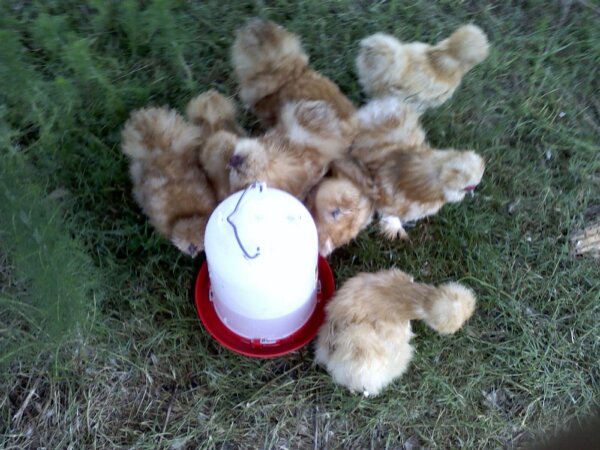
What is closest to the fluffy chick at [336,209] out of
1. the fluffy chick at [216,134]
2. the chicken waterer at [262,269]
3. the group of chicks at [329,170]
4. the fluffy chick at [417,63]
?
the group of chicks at [329,170]

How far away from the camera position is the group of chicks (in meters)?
1.97

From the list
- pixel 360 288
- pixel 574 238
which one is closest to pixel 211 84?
pixel 360 288

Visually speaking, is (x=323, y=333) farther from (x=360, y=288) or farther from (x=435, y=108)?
(x=435, y=108)

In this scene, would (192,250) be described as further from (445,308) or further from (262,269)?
(445,308)

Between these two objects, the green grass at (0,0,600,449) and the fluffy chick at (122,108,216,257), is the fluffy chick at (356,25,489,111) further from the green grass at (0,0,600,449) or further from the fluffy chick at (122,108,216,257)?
the fluffy chick at (122,108,216,257)

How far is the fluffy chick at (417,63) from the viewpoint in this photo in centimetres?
227

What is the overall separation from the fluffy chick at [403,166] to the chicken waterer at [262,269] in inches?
13.3

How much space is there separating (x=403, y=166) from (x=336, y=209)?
0.81ft

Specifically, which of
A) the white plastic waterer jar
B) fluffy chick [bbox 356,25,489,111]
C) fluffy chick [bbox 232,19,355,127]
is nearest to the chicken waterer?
the white plastic waterer jar

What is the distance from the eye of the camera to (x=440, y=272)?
2.32 meters

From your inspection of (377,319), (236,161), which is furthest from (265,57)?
(377,319)

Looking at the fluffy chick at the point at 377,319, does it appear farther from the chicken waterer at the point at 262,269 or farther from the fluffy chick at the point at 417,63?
the fluffy chick at the point at 417,63

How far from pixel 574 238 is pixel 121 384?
61.4 inches

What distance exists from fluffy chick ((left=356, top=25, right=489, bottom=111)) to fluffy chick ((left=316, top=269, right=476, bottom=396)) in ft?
2.18
